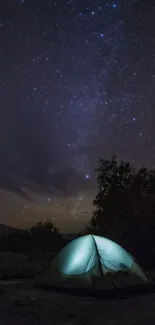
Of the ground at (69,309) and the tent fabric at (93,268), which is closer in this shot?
the ground at (69,309)

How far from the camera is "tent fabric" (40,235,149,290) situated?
9.73 m

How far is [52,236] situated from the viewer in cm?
3731

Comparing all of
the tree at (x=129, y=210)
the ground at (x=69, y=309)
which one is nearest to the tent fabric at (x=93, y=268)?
the ground at (x=69, y=309)

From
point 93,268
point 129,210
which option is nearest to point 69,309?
point 93,268

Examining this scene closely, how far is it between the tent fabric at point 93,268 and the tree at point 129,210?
8.21m

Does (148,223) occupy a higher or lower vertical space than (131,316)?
higher

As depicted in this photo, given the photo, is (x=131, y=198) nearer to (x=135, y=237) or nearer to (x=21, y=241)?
(x=135, y=237)

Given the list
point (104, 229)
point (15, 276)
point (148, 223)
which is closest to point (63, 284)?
point (15, 276)

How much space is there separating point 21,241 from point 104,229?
17.5 m

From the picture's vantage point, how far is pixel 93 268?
390 inches

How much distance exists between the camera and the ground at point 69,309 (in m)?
6.62

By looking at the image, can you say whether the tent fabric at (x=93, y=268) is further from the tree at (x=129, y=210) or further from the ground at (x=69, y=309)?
the tree at (x=129, y=210)

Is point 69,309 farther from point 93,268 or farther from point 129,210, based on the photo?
point 129,210

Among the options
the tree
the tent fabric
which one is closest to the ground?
the tent fabric
